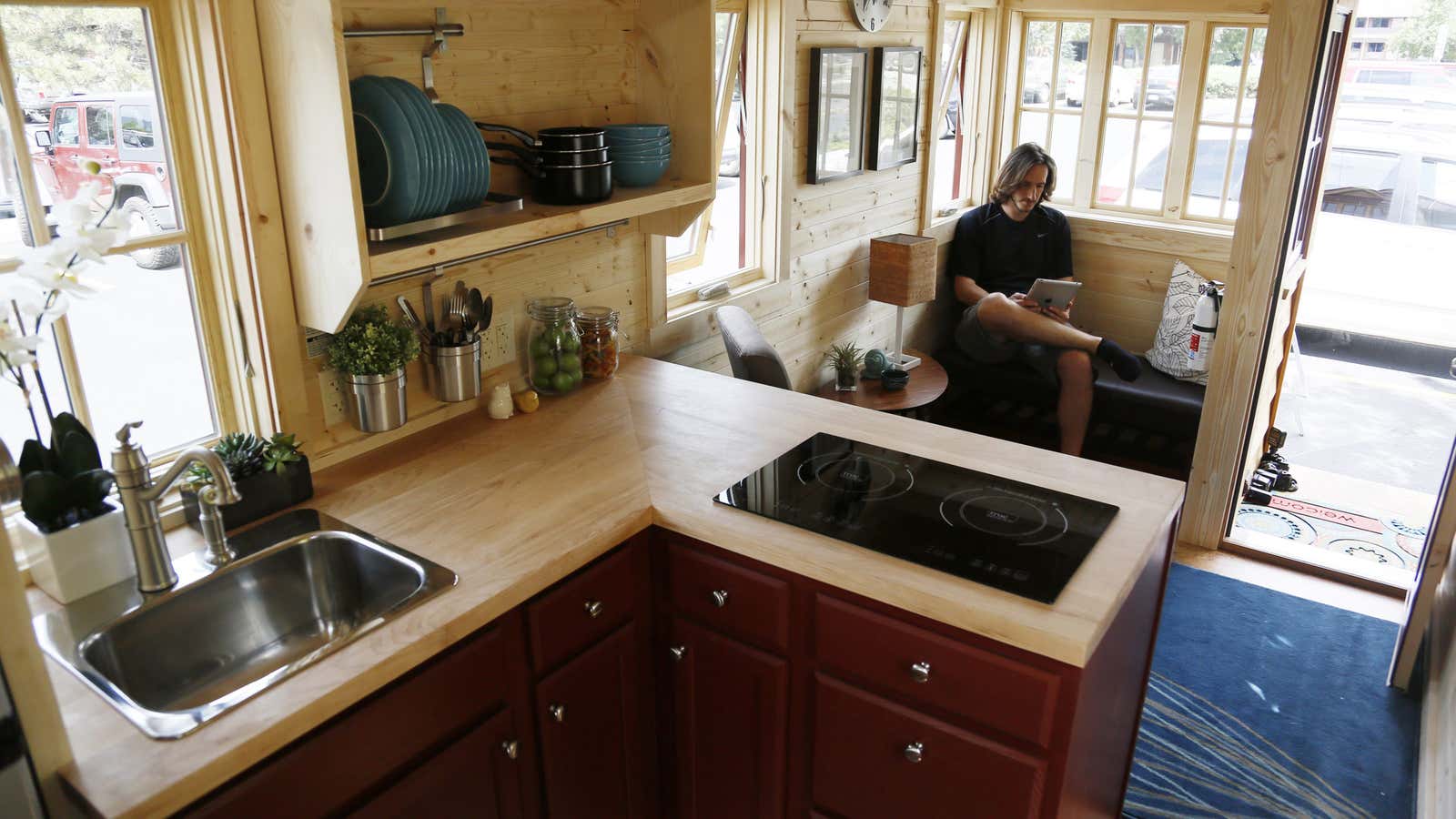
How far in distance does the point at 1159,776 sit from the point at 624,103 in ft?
7.12

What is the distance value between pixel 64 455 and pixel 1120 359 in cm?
371

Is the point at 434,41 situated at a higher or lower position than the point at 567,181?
higher

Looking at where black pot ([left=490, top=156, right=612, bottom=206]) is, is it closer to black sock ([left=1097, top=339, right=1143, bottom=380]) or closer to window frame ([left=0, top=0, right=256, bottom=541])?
window frame ([left=0, top=0, right=256, bottom=541])

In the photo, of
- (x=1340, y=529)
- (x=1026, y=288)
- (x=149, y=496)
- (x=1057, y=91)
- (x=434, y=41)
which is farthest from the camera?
(x=1057, y=91)

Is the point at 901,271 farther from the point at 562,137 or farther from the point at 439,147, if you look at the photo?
the point at 439,147

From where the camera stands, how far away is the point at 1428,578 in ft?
9.33

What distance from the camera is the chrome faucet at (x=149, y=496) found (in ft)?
5.08

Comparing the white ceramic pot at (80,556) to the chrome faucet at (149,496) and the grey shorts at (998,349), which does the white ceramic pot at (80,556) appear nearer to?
the chrome faucet at (149,496)

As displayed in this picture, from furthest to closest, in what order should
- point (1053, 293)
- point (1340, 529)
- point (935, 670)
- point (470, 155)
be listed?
point (1053, 293) < point (1340, 529) < point (470, 155) < point (935, 670)

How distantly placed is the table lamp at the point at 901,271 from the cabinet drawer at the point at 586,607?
2.30 m

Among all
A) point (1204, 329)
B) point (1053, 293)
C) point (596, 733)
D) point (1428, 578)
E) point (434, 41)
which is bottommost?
point (1428, 578)

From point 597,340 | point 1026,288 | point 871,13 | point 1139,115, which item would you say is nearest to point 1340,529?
point 1026,288

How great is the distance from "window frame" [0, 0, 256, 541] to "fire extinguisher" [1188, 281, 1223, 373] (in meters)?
3.62

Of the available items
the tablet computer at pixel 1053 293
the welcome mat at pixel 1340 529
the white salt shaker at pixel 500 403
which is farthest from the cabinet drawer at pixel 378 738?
the tablet computer at pixel 1053 293
